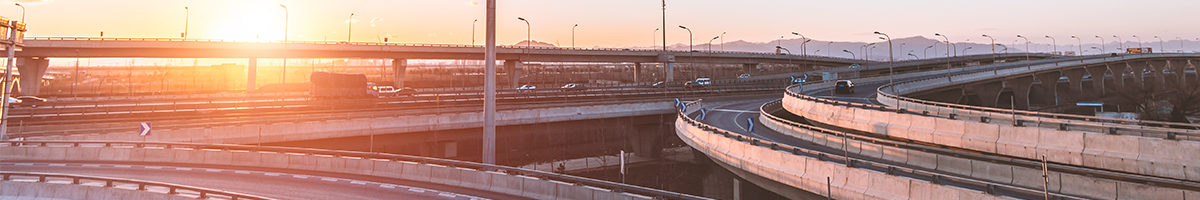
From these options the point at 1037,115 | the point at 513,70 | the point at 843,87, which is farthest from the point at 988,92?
the point at 513,70

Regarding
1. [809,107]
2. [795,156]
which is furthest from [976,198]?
[809,107]

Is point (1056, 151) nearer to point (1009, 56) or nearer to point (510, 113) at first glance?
point (510, 113)

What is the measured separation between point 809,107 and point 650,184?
40.0ft

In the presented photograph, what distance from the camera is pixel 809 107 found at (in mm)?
36656

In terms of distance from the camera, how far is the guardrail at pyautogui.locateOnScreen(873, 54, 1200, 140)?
55.1ft

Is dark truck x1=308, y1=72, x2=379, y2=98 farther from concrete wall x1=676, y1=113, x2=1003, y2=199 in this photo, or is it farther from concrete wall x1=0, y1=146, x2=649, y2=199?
concrete wall x1=676, y1=113, x2=1003, y2=199

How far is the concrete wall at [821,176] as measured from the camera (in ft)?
52.7

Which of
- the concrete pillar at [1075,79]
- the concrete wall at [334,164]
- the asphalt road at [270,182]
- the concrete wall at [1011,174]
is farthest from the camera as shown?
the concrete pillar at [1075,79]

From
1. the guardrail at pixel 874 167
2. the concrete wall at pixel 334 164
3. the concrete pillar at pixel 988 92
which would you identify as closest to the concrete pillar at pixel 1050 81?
the concrete pillar at pixel 988 92

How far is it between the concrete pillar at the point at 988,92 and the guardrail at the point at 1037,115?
2.04 metres

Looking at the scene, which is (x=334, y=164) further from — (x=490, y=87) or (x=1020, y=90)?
(x=1020, y=90)

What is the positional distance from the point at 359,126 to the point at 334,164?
40.5 ft

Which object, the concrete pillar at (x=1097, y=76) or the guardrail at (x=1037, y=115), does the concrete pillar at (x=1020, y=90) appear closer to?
the guardrail at (x=1037, y=115)

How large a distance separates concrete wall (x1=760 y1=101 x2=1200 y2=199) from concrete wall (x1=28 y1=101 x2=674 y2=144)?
2123cm
